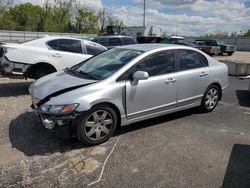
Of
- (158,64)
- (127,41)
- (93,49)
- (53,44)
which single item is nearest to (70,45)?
(53,44)

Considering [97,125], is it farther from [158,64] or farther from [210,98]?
[210,98]

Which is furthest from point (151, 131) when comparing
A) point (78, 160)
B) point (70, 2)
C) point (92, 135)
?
point (70, 2)

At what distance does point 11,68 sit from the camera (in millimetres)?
7121

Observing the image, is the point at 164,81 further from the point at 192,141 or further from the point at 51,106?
the point at 51,106

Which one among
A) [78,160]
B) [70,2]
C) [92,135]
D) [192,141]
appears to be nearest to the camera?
[78,160]

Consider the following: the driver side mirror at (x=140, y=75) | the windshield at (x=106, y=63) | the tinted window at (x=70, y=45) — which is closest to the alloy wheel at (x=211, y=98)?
the windshield at (x=106, y=63)

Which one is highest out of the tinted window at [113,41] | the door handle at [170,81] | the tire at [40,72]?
the tinted window at [113,41]

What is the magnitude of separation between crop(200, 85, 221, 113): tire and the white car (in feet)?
12.1

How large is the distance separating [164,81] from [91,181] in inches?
93.8

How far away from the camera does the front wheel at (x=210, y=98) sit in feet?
20.1

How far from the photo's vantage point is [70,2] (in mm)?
64188

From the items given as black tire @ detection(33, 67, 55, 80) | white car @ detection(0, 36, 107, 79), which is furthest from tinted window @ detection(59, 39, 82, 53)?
black tire @ detection(33, 67, 55, 80)

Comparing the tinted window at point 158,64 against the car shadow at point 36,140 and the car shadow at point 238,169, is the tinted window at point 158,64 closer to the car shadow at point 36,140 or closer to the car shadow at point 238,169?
the car shadow at point 36,140

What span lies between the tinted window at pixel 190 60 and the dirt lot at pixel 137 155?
106 centimetres
